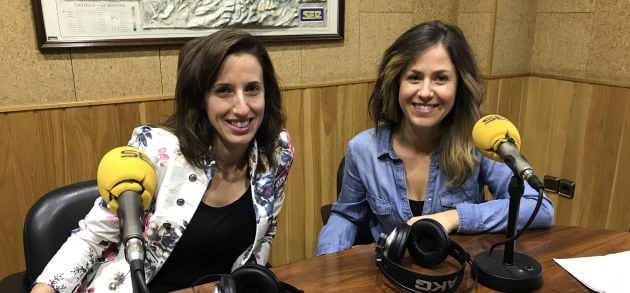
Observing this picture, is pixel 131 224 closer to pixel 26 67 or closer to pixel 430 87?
pixel 430 87

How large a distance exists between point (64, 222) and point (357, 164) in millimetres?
934

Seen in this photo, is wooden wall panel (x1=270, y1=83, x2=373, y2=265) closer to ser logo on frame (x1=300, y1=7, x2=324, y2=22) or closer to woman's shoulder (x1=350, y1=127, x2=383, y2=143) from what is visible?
ser logo on frame (x1=300, y1=7, x2=324, y2=22)

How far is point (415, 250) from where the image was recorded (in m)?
1.21

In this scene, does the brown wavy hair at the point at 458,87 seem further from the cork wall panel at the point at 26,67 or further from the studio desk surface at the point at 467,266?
the cork wall panel at the point at 26,67

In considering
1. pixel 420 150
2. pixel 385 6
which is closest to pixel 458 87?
pixel 420 150

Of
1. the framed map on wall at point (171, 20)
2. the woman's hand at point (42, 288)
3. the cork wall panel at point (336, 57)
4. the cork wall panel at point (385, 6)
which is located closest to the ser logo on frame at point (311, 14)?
the framed map on wall at point (171, 20)

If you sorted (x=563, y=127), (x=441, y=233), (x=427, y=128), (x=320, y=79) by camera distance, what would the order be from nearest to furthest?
1. (x=441, y=233)
2. (x=427, y=128)
3. (x=320, y=79)
4. (x=563, y=127)

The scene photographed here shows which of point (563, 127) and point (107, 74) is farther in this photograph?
point (563, 127)

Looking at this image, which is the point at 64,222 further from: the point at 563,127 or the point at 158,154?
the point at 563,127

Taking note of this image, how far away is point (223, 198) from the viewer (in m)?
1.54

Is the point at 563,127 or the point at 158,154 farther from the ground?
the point at 158,154

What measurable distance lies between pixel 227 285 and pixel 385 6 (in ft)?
7.20

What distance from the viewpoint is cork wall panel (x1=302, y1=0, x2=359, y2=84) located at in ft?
8.60

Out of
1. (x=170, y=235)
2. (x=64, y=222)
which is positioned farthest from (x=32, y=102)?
(x=170, y=235)
